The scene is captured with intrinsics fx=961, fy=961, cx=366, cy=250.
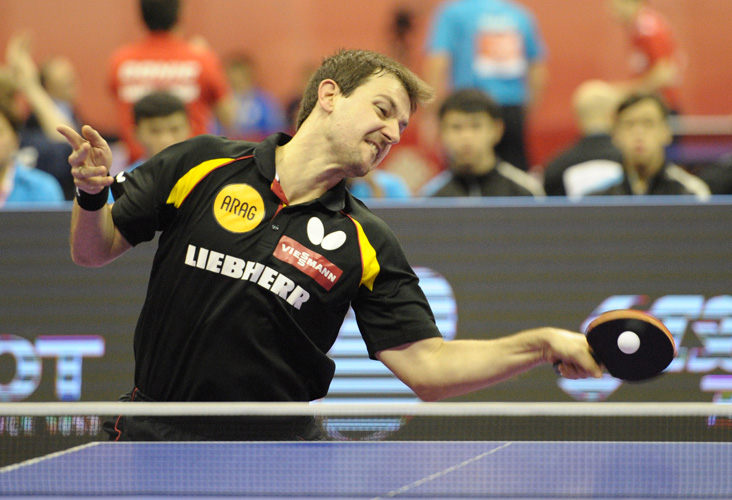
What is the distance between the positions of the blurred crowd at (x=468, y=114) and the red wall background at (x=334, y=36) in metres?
1.55

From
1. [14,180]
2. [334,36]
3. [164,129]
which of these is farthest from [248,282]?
[334,36]

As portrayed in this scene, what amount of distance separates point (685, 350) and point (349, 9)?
25.6 feet

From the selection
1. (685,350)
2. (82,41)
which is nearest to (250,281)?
(685,350)

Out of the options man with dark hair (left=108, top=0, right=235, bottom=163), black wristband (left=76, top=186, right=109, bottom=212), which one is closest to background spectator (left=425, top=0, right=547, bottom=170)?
man with dark hair (left=108, top=0, right=235, bottom=163)

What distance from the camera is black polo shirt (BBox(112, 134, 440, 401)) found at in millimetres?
2969

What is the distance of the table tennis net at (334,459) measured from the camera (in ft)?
8.43

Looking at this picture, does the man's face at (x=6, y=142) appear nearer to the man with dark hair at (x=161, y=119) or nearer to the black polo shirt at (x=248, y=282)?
the man with dark hair at (x=161, y=119)

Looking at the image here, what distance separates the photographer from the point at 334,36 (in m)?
11.8

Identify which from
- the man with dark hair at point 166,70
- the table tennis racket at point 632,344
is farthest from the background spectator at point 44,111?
the table tennis racket at point 632,344

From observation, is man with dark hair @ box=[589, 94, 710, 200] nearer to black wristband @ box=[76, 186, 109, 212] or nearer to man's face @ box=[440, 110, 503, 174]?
man's face @ box=[440, 110, 503, 174]

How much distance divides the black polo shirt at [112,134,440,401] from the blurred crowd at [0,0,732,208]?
8.91 feet

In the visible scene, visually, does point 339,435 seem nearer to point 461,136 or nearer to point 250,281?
point 250,281

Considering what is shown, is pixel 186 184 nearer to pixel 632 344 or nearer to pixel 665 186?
pixel 632 344

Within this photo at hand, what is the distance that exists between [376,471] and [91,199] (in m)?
1.15
